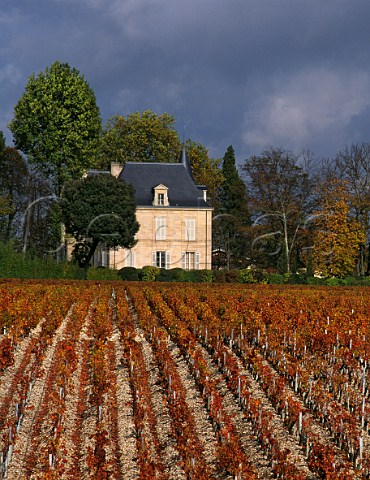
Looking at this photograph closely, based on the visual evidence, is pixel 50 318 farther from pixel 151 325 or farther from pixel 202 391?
pixel 202 391

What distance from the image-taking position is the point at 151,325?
16.0 m

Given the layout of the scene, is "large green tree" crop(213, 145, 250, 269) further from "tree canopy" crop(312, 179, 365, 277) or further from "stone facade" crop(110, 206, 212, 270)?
"tree canopy" crop(312, 179, 365, 277)

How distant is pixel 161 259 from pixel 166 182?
246 inches

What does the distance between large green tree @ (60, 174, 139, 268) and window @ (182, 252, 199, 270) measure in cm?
730

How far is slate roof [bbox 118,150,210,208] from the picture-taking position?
1866 inches

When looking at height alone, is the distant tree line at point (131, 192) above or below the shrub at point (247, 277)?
above

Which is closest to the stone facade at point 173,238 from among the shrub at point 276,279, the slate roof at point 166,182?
the slate roof at point 166,182

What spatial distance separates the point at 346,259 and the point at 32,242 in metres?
26.6

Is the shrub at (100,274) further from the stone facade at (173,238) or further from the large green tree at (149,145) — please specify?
the large green tree at (149,145)

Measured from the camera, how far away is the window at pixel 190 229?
46.8m

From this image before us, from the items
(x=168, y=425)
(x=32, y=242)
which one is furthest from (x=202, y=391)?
(x=32, y=242)

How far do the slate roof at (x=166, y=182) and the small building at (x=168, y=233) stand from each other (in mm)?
77

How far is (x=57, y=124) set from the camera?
40.4 meters

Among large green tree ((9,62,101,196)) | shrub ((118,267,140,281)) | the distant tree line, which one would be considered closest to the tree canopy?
the distant tree line
